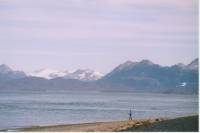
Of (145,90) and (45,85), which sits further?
(45,85)

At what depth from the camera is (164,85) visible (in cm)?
14412

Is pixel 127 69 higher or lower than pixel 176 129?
higher

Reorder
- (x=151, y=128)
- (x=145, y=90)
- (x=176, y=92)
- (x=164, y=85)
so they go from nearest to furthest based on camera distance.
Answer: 1. (x=151, y=128)
2. (x=176, y=92)
3. (x=164, y=85)
4. (x=145, y=90)

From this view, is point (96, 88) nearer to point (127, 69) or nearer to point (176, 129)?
point (127, 69)

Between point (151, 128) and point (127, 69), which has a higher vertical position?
point (127, 69)

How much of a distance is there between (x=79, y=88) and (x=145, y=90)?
979 inches

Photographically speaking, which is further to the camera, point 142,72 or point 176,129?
point 142,72

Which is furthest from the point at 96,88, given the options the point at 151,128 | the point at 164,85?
the point at 151,128

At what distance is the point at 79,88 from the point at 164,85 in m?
39.4

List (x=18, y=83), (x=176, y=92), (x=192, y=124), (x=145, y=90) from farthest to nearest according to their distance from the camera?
(x=18, y=83)
(x=145, y=90)
(x=176, y=92)
(x=192, y=124)

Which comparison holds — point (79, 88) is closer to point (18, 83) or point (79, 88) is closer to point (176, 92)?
point (18, 83)

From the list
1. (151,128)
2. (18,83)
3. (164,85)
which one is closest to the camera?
(151,128)

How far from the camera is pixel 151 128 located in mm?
12312

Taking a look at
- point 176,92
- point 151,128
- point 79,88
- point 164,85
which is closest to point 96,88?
point 79,88
